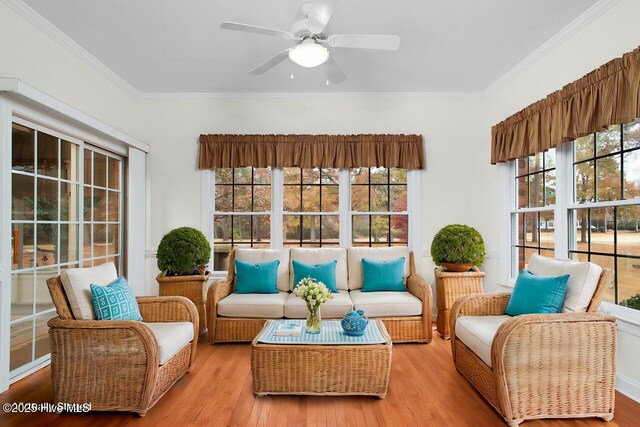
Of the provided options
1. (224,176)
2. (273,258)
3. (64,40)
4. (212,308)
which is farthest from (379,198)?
(64,40)

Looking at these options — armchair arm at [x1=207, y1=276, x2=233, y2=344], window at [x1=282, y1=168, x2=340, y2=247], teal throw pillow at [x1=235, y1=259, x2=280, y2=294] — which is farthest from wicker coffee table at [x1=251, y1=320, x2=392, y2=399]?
window at [x1=282, y1=168, x2=340, y2=247]

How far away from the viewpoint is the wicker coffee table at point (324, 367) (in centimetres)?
272

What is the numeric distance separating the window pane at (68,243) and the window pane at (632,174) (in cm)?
481

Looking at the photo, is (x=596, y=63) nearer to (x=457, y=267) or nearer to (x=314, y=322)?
(x=457, y=267)

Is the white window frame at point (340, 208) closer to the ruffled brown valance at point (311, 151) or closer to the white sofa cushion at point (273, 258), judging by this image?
the ruffled brown valance at point (311, 151)

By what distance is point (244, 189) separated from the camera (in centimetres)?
510

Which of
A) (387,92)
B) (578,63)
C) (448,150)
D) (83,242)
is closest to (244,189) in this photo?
(83,242)

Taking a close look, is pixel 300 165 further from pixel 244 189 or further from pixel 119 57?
pixel 119 57

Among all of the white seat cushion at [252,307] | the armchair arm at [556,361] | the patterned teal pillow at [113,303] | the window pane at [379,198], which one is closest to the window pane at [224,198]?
the white seat cushion at [252,307]

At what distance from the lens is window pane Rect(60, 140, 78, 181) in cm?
361

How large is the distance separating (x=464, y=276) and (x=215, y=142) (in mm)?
3426

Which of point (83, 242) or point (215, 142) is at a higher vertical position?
point (215, 142)

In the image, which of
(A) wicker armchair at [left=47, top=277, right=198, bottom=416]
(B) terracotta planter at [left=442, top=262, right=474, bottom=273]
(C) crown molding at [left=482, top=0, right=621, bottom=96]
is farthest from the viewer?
(B) terracotta planter at [left=442, top=262, right=474, bottom=273]

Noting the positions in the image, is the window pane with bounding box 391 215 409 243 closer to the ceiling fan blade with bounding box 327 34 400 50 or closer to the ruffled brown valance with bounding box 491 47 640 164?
the ruffled brown valance with bounding box 491 47 640 164
